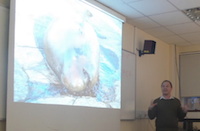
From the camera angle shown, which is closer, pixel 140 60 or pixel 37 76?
pixel 37 76

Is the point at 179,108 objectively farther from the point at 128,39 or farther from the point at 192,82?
the point at 192,82

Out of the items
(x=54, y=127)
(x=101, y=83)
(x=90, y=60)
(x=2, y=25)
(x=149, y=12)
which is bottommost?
(x=54, y=127)

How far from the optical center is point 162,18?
4340 mm

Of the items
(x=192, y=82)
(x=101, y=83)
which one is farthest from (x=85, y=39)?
(x=192, y=82)

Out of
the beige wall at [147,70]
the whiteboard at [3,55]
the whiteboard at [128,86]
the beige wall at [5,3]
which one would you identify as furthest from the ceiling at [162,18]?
the whiteboard at [3,55]

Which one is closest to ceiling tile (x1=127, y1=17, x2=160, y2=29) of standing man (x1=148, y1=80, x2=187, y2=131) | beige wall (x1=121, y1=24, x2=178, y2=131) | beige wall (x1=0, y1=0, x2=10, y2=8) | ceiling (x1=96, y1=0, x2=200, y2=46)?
ceiling (x1=96, y1=0, x2=200, y2=46)

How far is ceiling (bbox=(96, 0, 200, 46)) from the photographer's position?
376cm

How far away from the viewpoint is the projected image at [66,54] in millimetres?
2670

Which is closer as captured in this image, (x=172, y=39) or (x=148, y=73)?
(x=148, y=73)

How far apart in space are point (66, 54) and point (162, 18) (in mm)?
1832

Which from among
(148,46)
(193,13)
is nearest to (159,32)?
(148,46)

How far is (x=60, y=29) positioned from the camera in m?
3.10

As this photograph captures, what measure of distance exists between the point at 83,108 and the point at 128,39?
1.69 meters

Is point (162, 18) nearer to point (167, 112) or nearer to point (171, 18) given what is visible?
point (171, 18)
